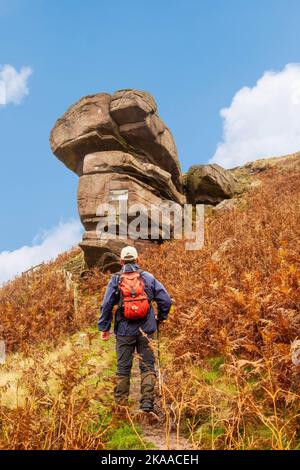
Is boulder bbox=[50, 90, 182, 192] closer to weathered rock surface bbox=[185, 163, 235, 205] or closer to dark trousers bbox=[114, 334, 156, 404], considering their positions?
weathered rock surface bbox=[185, 163, 235, 205]

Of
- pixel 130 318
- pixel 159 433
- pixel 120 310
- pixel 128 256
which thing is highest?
pixel 128 256

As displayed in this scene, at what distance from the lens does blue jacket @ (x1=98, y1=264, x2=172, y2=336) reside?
22.3 feet

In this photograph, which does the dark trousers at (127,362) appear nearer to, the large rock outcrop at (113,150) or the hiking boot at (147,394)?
the hiking boot at (147,394)

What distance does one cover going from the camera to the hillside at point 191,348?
200 inches

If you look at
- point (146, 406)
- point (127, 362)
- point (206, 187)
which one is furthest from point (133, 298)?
point (206, 187)

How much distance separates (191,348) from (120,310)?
1.81 meters

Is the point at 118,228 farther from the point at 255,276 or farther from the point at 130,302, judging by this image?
the point at 130,302

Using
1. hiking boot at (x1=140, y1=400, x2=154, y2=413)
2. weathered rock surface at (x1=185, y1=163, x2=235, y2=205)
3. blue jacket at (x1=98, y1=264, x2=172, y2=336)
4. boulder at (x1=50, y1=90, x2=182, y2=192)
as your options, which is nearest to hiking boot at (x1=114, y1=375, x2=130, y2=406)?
hiking boot at (x1=140, y1=400, x2=154, y2=413)

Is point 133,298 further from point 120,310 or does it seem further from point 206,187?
point 206,187

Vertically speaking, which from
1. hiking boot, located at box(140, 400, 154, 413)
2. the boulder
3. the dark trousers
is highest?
the boulder

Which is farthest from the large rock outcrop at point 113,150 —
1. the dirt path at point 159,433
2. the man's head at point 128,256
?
the dirt path at point 159,433

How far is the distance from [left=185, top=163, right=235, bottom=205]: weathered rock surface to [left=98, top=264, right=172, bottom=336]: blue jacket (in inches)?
671

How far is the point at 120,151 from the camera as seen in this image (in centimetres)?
1941

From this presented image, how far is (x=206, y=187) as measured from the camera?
2411 cm
